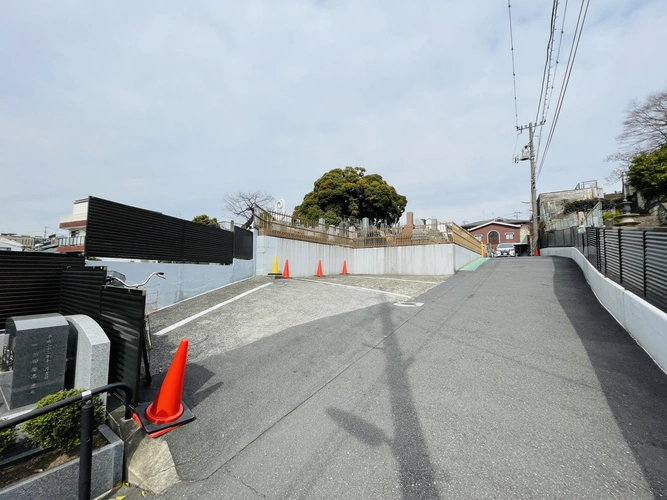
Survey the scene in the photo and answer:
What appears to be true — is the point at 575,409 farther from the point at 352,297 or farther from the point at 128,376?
the point at 352,297

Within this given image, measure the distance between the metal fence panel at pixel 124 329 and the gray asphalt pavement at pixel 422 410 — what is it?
0.73 meters

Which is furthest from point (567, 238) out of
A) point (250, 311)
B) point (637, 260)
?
point (250, 311)

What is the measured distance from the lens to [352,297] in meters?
8.07

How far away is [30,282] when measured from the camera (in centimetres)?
395

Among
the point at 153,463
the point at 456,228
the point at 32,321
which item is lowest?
the point at 153,463

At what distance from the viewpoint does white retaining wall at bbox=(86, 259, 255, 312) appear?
6625 mm

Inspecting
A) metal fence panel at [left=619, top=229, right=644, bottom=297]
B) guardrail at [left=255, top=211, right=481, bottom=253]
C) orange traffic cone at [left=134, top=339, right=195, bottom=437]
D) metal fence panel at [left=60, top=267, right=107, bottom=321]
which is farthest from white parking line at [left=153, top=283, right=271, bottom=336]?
metal fence panel at [left=619, top=229, right=644, bottom=297]

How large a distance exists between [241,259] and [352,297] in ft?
15.4

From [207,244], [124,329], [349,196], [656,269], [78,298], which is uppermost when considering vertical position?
[349,196]

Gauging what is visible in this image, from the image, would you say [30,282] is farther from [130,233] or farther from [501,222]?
A: [501,222]

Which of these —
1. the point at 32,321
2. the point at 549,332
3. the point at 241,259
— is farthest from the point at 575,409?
the point at 241,259

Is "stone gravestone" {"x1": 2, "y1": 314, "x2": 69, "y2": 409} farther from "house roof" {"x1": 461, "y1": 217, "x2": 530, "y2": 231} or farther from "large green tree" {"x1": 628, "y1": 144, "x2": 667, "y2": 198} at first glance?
"house roof" {"x1": 461, "y1": 217, "x2": 530, "y2": 231}

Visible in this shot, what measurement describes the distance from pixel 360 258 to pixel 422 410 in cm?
1373

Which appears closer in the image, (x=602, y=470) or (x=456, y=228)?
(x=602, y=470)
